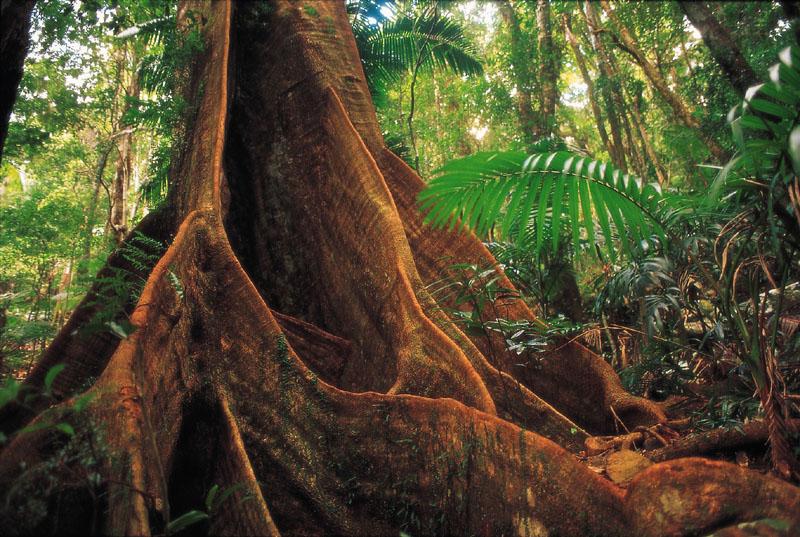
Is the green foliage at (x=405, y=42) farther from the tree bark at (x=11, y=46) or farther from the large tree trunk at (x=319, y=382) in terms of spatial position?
the tree bark at (x=11, y=46)

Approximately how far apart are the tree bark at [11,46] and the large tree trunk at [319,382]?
0.81m

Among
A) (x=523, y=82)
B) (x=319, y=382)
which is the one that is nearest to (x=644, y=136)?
(x=523, y=82)

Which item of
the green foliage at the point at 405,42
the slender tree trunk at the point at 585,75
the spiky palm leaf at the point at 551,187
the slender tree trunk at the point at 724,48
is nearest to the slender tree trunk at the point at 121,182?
the green foliage at the point at 405,42

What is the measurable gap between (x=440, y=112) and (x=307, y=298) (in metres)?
11.6

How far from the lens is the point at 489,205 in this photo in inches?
87.3

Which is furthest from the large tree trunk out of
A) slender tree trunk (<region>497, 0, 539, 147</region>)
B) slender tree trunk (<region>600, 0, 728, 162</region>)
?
slender tree trunk (<region>600, 0, 728, 162</region>)

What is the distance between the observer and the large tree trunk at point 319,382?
1.61 meters

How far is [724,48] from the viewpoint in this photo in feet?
13.1

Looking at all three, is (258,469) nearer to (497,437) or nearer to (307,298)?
(497,437)

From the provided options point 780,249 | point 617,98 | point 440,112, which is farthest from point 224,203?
point 440,112

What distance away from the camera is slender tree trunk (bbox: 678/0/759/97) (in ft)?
13.0

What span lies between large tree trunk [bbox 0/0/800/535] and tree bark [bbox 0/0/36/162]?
31.9 inches

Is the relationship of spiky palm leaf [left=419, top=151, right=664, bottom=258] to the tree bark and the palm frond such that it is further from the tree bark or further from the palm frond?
the palm frond

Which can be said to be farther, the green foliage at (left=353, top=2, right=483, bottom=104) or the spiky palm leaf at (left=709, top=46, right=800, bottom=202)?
the green foliage at (left=353, top=2, right=483, bottom=104)
